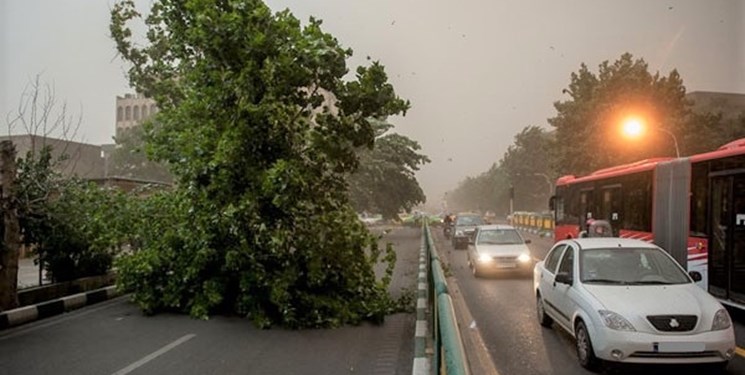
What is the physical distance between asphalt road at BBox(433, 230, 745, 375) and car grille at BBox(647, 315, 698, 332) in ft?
2.09

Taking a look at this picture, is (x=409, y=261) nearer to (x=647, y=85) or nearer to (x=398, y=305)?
(x=398, y=305)

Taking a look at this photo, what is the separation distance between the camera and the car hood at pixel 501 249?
16234 mm

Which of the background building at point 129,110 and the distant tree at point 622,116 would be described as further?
the background building at point 129,110

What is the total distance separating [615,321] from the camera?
6.47m

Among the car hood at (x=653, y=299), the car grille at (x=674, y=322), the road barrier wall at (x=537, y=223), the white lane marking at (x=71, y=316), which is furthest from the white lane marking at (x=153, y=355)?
the road barrier wall at (x=537, y=223)

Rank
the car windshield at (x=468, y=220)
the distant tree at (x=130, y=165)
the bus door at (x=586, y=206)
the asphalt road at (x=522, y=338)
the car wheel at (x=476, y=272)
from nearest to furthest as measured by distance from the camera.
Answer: the asphalt road at (x=522, y=338) < the car wheel at (x=476, y=272) < the bus door at (x=586, y=206) < the car windshield at (x=468, y=220) < the distant tree at (x=130, y=165)

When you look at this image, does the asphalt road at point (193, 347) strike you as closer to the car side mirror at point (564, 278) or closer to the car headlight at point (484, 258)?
the car side mirror at point (564, 278)

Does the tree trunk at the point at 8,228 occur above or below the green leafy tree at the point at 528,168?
below

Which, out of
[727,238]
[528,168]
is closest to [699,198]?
[727,238]

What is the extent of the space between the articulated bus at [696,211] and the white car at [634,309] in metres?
2.75

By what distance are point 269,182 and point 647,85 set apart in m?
39.0

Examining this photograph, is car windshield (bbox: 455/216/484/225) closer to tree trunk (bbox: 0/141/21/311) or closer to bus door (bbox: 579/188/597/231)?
bus door (bbox: 579/188/597/231)

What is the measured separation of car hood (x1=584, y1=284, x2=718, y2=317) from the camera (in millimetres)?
6445

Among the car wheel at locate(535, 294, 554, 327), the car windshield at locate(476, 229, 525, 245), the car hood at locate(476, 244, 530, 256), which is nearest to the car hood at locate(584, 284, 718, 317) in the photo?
the car wheel at locate(535, 294, 554, 327)
